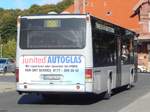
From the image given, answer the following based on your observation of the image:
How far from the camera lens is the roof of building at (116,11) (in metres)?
86.2

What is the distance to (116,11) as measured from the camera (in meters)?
90.7

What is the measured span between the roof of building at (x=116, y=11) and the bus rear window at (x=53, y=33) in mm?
65308

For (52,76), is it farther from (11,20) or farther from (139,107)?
(11,20)

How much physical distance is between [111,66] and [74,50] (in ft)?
13.0

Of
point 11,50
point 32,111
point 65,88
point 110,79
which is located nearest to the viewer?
point 32,111

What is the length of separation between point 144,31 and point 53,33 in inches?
2428

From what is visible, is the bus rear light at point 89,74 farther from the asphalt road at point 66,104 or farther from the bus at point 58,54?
the asphalt road at point 66,104

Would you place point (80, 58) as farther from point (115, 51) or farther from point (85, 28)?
point (115, 51)

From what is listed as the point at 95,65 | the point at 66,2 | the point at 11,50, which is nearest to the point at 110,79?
the point at 95,65

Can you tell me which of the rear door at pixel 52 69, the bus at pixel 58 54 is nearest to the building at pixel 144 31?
the bus at pixel 58 54

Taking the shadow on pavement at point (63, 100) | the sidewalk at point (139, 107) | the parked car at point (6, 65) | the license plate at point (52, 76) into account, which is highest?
the license plate at point (52, 76)

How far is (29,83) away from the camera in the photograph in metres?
19.0

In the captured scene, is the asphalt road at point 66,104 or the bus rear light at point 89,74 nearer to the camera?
the asphalt road at point 66,104

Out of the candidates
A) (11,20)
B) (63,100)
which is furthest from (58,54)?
(11,20)
